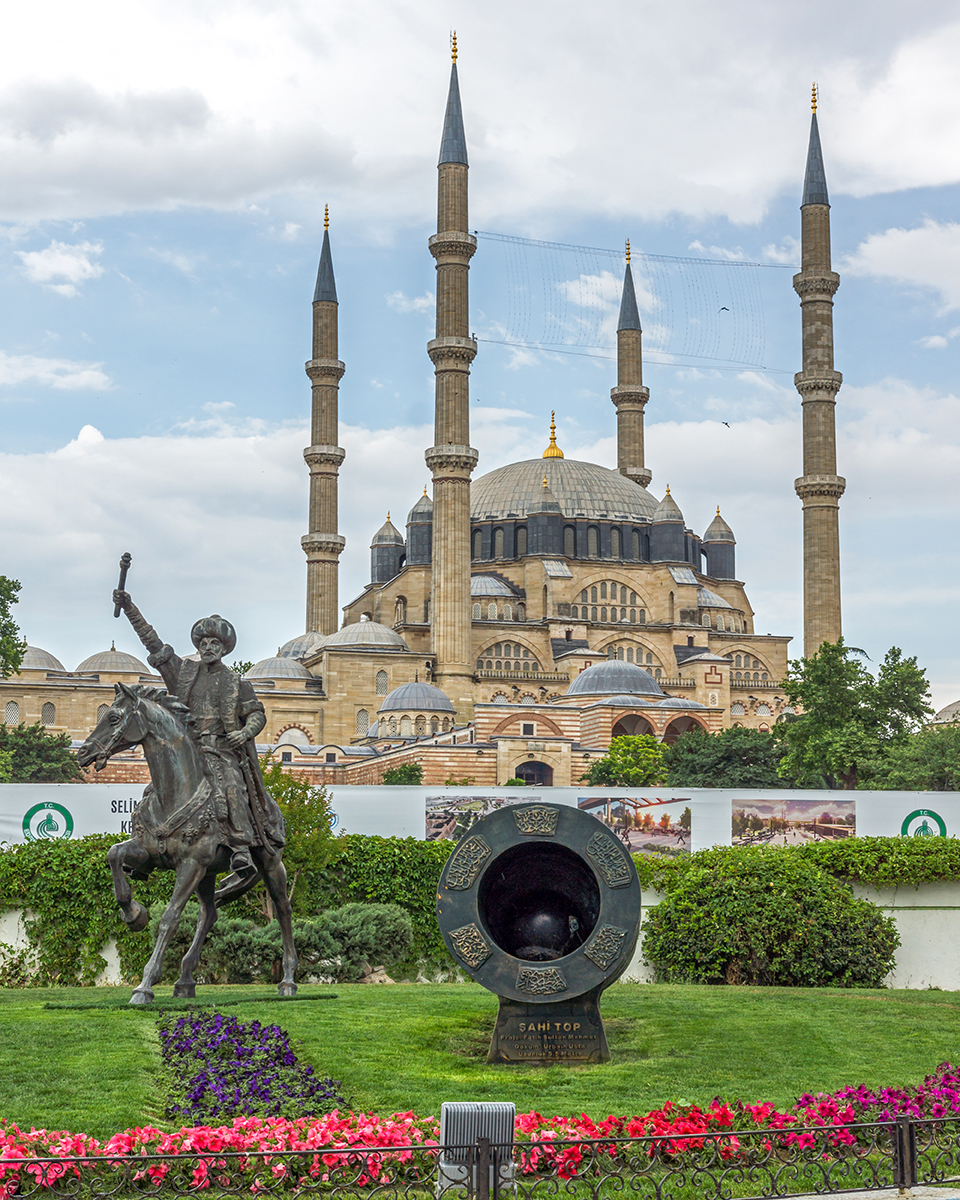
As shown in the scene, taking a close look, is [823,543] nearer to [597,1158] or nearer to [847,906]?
[847,906]

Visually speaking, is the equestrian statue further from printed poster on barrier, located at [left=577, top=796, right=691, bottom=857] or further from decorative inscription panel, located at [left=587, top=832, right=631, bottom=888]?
printed poster on barrier, located at [left=577, top=796, right=691, bottom=857]

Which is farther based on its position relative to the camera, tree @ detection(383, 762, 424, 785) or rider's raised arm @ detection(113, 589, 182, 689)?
tree @ detection(383, 762, 424, 785)

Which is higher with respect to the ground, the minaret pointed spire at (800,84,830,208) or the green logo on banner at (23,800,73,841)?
the minaret pointed spire at (800,84,830,208)

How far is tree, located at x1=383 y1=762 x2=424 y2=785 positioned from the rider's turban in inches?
1484

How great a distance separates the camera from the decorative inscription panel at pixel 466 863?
9445mm

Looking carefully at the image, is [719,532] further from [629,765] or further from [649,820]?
[649,820]

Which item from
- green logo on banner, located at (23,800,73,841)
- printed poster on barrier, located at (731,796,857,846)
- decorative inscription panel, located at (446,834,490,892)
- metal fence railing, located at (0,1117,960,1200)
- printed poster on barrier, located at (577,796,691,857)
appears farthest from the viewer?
printed poster on barrier, located at (577,796,691,857)

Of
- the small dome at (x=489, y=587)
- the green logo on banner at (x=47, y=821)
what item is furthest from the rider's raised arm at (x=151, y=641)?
the small dome at (x=489, y=587)

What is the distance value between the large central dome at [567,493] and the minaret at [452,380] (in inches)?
695

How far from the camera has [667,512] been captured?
78312 mm

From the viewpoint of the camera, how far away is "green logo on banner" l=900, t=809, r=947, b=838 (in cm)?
1958

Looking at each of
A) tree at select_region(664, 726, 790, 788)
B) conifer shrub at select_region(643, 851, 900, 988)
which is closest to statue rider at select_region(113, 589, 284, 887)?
conifer shrub at select_region(643, 851, 900, 988)

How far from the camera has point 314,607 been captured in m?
73.6

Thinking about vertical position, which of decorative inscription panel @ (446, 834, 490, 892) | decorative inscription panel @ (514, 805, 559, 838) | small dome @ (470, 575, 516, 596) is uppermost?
small dome @ (470, 575, 516, 596)
